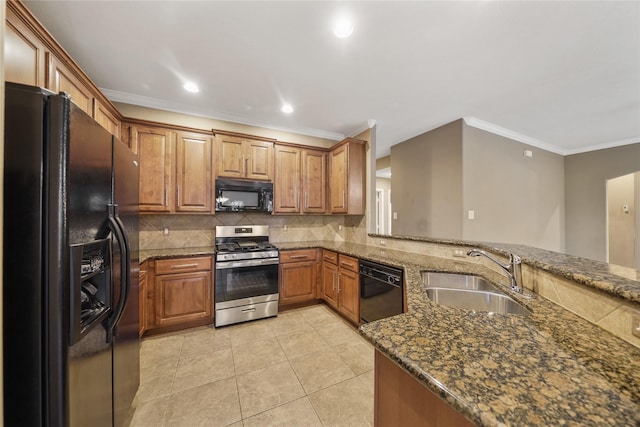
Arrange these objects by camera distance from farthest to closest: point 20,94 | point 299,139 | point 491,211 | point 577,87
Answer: point 299,139, point 491,211, point 577,87, point 20,94

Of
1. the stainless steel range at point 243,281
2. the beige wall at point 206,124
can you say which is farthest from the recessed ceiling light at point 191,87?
the stainless steel range at point 243,281

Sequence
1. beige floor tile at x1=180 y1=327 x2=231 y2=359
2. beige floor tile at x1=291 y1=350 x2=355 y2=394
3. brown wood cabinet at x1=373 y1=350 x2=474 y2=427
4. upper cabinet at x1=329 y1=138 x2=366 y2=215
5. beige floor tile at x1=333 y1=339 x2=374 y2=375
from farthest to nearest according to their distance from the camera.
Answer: upper cabinet at x1=329 y1=138 x2=366 y2=215 → beige floor tile at x1=180 y1=327 x2=231 y2=359 → beige floor tile at x1=333 y1=339 x2=374 y2=375 → beige floor tile at x1=291 y1=350 x2=355 y2=394 → brown wood cabinet at x1=373 y1=350 x2=474 y2=427

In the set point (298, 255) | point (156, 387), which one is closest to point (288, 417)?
point (156, 387)

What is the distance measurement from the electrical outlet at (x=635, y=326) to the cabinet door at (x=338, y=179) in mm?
2596

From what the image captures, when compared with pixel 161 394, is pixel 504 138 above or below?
above

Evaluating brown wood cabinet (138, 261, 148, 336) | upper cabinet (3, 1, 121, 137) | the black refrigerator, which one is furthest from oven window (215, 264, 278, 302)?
upper cabinet (3, 1, 121, 137)

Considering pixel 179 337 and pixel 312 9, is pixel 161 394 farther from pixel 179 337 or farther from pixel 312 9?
pixel 312 9

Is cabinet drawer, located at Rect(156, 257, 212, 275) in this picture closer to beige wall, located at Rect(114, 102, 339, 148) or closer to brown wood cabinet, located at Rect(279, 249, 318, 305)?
brown wood cabinet, located at Rect(279, 249, 318, 305)

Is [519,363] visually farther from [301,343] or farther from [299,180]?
[299,180]

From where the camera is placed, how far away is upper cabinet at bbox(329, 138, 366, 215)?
3.18 meters

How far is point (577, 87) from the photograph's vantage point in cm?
234

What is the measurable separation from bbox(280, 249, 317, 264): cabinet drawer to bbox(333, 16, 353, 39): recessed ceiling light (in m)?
2.34

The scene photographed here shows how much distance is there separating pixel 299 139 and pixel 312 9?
2.14 metres

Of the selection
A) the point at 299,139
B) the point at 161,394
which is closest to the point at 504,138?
the point at 299,139
